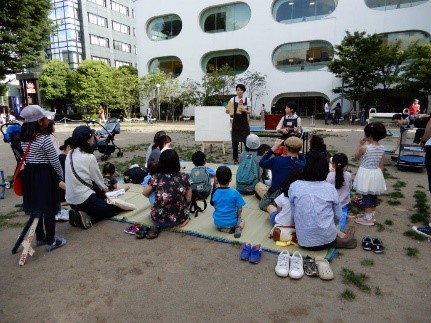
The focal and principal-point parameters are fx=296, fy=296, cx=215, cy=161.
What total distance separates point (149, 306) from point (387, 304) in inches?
75.4

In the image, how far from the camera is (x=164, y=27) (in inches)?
1282

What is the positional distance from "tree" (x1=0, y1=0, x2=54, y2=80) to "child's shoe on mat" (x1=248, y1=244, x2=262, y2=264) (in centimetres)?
1886

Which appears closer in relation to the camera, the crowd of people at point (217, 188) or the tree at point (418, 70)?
the crowd of people at point (217, 188)

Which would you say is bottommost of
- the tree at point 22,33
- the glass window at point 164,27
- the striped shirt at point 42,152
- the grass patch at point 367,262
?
the grass patch at point 367,262

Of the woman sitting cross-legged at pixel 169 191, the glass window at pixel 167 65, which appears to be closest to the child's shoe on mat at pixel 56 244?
the woman sitting cross-legged at pixel 169 191

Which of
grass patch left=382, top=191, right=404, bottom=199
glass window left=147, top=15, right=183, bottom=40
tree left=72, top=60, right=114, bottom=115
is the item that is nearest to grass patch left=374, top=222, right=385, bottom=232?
grass patch left=382, top=191, right=404, bottom=199

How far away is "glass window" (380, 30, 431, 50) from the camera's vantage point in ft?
72.6

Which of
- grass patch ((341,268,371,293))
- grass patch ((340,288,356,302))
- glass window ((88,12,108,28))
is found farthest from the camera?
glass window ((88,12,108,28))

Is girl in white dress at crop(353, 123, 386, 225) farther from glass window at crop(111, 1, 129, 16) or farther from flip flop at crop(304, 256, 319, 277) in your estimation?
glass window at crop(111, 1, 129, 16)

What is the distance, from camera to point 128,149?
10.4 meters

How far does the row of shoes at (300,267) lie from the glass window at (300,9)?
89.1 ft

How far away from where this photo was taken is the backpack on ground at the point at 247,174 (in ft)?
15.9

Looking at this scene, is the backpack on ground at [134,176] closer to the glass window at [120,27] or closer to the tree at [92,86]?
the tree at [92,86]

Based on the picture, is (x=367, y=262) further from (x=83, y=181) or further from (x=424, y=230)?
(x=83, y=181)
